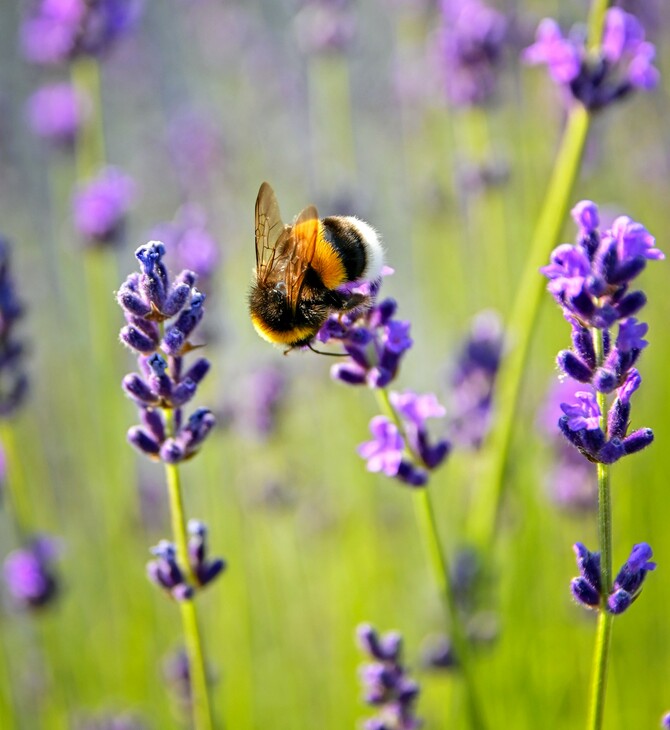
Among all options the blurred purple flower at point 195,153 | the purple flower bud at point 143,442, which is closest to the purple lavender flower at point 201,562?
the purple flower bud at point 143,442

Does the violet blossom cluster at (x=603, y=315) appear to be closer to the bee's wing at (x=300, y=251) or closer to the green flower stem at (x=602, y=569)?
the green flower stem at (x=602, y=569)

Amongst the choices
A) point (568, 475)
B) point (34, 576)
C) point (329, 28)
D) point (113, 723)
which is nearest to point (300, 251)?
point (34, 576)

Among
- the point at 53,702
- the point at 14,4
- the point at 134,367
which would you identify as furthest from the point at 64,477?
the point at 14,4

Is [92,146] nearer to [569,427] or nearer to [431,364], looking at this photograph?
[569,427]

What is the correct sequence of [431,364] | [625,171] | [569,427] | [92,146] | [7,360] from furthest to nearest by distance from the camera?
[431,364], [625,171], [92,146], [7,360], [569,427]

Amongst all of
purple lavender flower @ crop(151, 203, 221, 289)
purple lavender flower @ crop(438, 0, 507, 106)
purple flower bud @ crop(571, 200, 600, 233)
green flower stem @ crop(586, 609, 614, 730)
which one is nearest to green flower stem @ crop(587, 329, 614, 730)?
green flower stem @ crop(586, 609, 614, 730)
